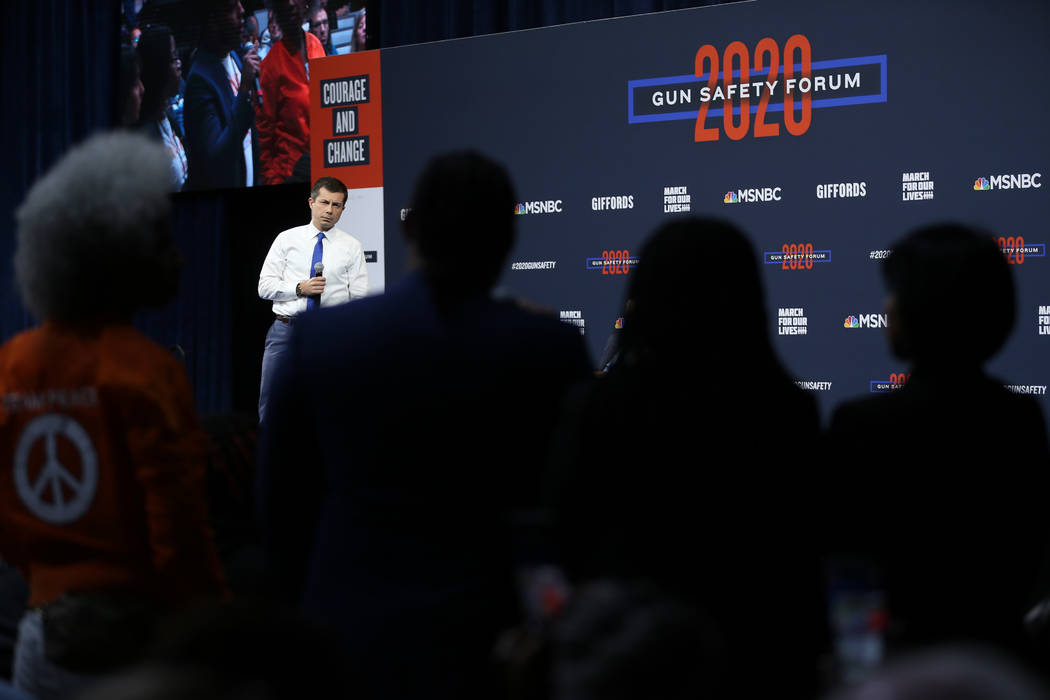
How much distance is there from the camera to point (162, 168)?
1.40 meters

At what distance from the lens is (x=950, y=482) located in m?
1.21

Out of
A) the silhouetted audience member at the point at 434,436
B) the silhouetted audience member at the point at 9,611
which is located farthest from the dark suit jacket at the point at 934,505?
the silhouetted audience member at the point at 9,611

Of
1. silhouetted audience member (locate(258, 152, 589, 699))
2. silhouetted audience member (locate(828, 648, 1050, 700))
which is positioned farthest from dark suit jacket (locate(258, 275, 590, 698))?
silhouetted audience member (locate(828, 648, 1050, 700))

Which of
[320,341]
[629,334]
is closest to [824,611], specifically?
[629,334]

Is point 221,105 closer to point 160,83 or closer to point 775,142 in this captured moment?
point 160,83

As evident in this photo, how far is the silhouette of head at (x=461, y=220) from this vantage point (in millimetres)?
1267

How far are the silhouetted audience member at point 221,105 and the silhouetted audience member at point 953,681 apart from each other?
7179 mm

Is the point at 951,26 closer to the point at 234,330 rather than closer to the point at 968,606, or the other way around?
the point at 968,606

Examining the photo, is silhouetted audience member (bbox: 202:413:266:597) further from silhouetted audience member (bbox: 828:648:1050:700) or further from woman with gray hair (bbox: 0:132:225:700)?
Result: silhouetted audience member (bbox: 828:648:1050:700)

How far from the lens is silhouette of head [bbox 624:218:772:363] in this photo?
1.14 meters

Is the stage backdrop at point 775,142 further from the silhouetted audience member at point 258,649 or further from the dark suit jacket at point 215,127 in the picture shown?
the silhouetted audience member at point 258,649

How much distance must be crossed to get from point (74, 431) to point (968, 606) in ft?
3.78

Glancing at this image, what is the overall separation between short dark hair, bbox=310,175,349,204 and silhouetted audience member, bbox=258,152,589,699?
4.57m

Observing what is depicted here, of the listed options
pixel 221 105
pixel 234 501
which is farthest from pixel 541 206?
pixel 234 501
